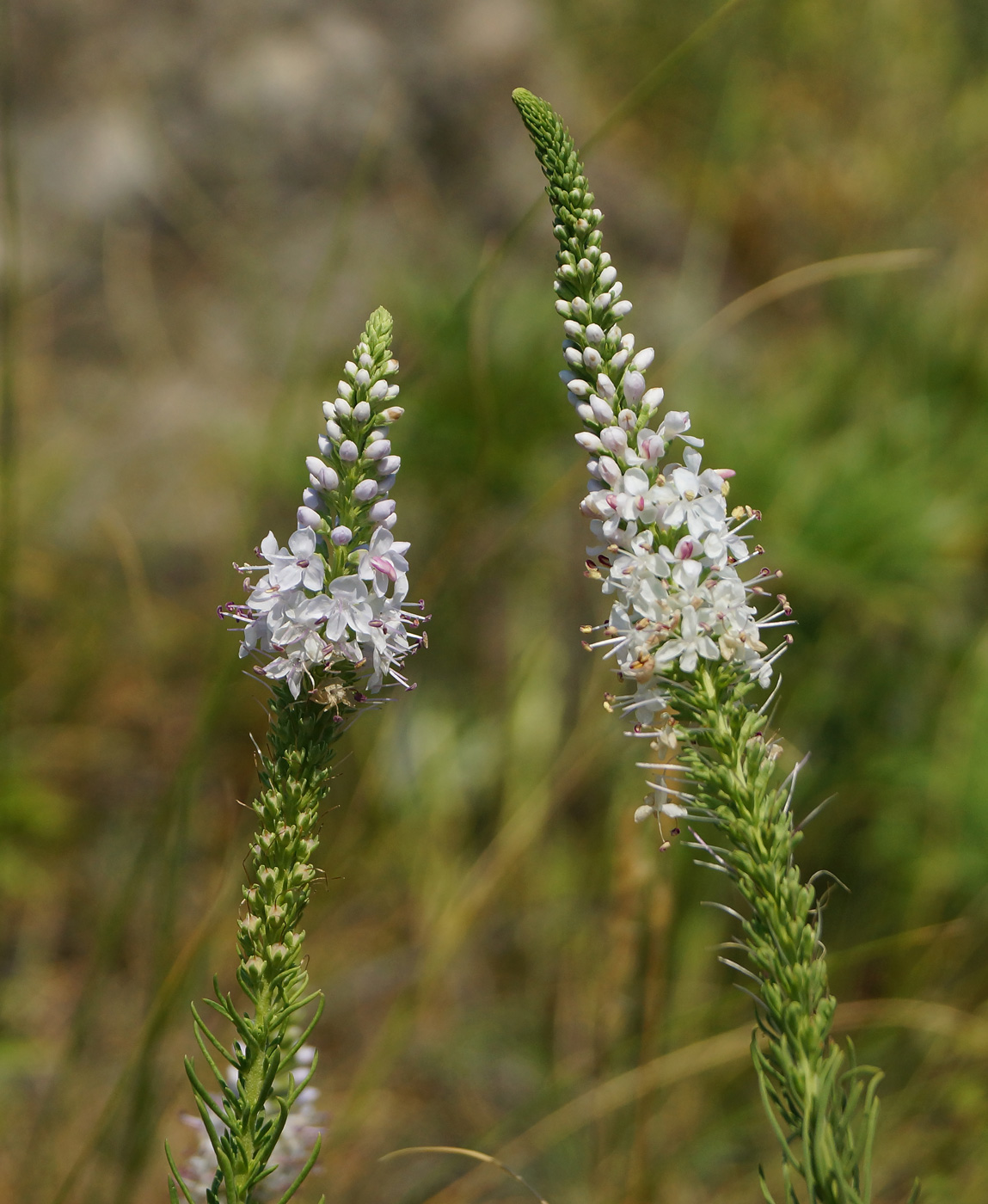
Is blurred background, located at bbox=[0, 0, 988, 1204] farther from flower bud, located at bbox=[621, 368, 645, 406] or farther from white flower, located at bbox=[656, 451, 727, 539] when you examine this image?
white flower, located at bbox=[656, 451, 727, 539]

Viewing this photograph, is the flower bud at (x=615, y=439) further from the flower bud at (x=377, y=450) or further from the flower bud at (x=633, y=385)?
the flower bud at (x=377, y=450)

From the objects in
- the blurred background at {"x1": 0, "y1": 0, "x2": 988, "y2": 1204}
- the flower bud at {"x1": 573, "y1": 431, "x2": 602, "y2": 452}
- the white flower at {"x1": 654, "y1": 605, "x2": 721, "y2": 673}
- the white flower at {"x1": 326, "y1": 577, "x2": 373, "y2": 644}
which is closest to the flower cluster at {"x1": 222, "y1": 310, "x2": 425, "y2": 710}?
the white flower at {"x1": 326, "y1": 577, "x2": 373, "y2": 644}

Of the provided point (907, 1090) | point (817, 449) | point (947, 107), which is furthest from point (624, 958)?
point (947, 107)

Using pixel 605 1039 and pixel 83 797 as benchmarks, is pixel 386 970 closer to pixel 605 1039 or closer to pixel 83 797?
pixel 605 1039

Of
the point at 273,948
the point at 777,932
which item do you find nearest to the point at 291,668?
the point at 273,948

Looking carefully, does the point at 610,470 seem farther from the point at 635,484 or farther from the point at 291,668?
the point at 291,668
